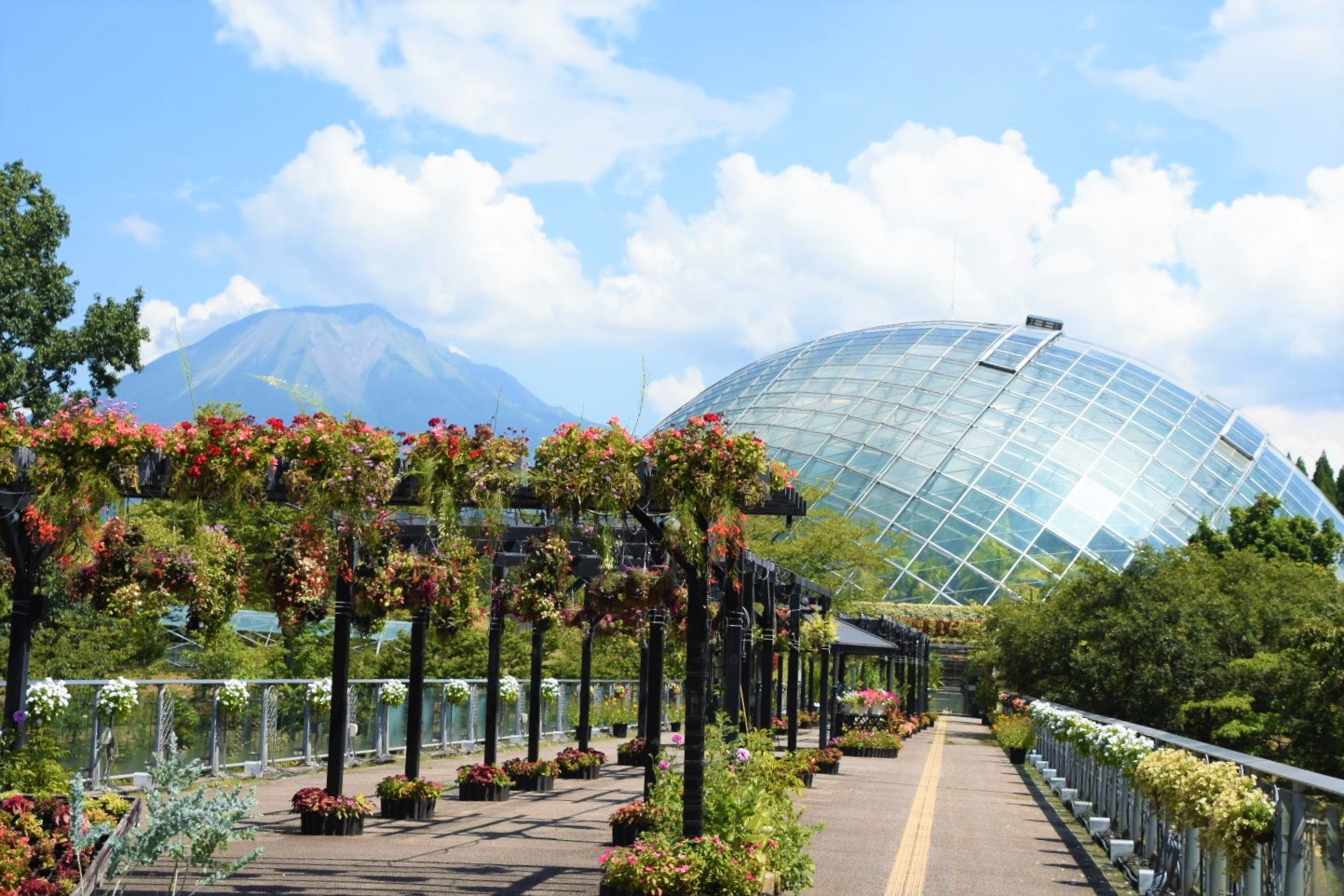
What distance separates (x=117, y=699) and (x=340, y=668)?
5621 millimetres

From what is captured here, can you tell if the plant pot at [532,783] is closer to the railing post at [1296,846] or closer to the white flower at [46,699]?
the white flower at [46,699]

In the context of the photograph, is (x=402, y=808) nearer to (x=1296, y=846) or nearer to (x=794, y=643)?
(x=794, y=643)

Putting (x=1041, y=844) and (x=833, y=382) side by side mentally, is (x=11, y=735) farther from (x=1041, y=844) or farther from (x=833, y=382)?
(x=833, y=382)

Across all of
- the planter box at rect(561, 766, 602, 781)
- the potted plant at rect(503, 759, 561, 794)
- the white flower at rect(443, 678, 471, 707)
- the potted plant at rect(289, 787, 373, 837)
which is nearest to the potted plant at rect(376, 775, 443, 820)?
the potted plant at rect(289, 787, 373, 837)

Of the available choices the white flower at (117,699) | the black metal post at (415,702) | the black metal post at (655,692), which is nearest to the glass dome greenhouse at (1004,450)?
the black metal post at (655,692)

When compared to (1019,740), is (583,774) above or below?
above

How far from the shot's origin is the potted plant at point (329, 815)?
45.5 ft

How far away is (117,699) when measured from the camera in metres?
18.4

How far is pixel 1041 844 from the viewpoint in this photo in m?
15.6

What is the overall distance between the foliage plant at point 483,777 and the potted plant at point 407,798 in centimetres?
240

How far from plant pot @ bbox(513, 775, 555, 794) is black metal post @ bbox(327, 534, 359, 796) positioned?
6.04 metres

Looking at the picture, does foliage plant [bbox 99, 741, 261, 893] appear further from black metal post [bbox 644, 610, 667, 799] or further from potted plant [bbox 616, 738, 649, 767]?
potted plant [bbox 616, 738, 649, 767]

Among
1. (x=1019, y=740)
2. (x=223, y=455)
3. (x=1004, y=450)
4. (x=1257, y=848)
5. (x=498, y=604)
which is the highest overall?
(x=1004, y=450)

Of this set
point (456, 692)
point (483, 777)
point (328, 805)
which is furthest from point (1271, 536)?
point (328, 805)
